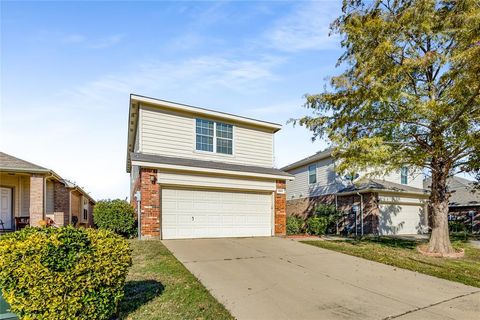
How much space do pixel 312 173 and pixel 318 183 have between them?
3.15 ft

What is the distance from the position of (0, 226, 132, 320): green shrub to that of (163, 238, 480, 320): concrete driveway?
195 centimetres

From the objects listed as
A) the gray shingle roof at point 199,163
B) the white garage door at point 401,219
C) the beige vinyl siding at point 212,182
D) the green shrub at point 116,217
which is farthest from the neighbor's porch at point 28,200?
the white garage door at point 401,219

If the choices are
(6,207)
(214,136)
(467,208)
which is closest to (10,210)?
(6,207)

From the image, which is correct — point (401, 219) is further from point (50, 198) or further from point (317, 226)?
point (50, 198)

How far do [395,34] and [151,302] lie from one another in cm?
1082

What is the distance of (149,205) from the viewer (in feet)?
38.9

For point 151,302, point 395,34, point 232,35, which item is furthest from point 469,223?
point 151,302

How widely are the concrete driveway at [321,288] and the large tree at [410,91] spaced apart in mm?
4337

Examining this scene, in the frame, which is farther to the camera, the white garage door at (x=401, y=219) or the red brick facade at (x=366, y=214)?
the white garage door at (x=401, y=219)

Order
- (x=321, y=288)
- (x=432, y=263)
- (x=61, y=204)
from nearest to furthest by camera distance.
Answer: (x=321, y=288)
(x=432, y=263)
(x=61, y=204)

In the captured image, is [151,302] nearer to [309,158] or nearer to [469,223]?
[309,158]

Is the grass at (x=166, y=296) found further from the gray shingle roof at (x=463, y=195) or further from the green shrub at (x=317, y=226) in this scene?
the gray shingle roof at (x=463, y=195)

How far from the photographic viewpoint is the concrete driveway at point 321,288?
491 centimetres

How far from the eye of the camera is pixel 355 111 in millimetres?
11516
